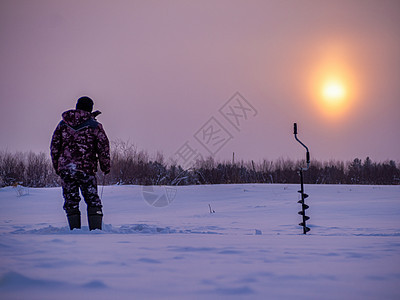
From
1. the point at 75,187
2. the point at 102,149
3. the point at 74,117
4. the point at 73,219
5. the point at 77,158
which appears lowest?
the point at 73,219

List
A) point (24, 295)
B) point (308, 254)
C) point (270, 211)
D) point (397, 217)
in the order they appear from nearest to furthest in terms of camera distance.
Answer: point (24, 295)
point (308, 254)
point (397, 217)
point (270, 211)

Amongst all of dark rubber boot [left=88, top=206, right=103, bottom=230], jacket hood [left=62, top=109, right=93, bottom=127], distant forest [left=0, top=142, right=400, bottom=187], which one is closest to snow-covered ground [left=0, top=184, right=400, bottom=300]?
dark rubber boot [left=88, top=206, right=103, bottom=230]

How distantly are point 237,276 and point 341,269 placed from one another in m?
0.61

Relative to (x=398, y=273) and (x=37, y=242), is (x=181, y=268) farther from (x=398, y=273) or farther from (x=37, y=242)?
(x=37, y=242)

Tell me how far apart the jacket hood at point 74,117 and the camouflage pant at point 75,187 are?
63 centimetres

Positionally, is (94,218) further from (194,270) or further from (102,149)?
(194,270)

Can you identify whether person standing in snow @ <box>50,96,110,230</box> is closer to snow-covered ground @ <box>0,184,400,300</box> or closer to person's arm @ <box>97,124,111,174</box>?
person's arm @ <box>97,124,111,174</box>

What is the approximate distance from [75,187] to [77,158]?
1.25 ft

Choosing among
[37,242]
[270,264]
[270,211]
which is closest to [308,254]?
[270,264]

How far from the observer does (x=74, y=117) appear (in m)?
4.89

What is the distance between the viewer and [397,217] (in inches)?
341

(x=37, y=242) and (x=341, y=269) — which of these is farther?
(x=37, y=242)

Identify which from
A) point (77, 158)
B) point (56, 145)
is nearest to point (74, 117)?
point (56, 145)

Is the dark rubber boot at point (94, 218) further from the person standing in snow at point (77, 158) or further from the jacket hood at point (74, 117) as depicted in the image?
the jacket hood at point (74, 117)
